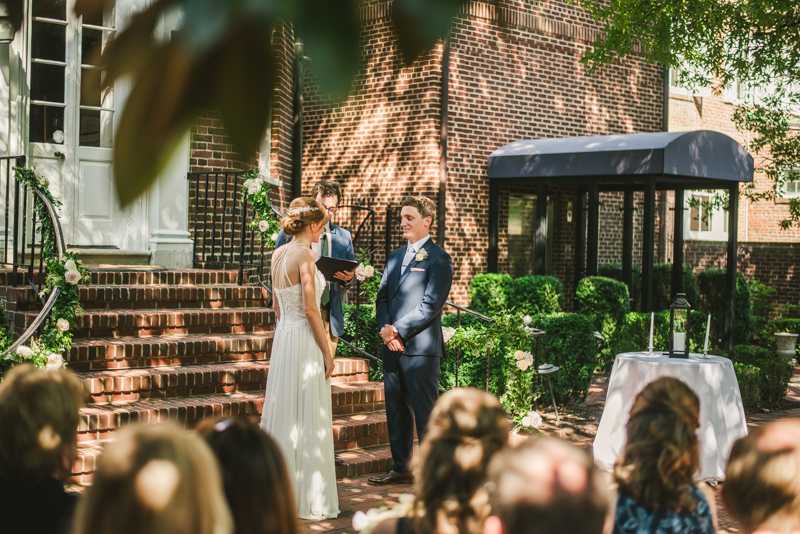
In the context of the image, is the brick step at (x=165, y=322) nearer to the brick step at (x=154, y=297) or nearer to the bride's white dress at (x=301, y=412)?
the brick step at (x=154, y=297)

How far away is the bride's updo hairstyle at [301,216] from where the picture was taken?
4.69m

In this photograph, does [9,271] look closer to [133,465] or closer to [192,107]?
[133,465]

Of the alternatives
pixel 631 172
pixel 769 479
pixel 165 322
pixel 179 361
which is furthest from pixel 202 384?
pixel 631 172

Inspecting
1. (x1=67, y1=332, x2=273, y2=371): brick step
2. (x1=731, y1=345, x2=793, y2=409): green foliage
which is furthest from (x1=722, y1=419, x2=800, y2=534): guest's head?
(x1=731, y1=345, x2=793, y2=409): green foliage

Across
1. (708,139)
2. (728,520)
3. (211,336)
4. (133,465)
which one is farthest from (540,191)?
(133,465)

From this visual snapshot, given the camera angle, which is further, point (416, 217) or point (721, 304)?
point (721, 304)

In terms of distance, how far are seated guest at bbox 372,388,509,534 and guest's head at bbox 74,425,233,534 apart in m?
0.72

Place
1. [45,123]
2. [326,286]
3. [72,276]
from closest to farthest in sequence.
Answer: [72,276] < [326,286] < [45,123]

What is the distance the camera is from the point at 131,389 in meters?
6.07

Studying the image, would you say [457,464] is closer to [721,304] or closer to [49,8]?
[49,8]

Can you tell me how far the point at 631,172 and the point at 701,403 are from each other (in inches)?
247

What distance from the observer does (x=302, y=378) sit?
482cm

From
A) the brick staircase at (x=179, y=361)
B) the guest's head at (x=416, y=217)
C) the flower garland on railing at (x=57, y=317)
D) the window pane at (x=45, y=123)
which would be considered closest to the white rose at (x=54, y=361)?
the flower garland on railing at (x=57, y=317)

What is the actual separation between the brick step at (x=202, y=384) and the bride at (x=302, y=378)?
1672 mm
